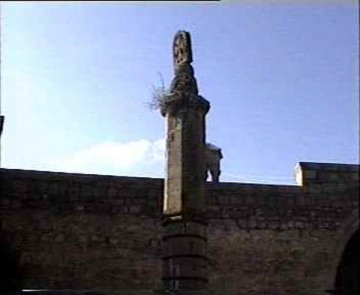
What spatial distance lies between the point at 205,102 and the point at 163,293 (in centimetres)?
235

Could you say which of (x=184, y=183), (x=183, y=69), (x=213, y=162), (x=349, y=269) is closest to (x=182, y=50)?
(x=183, y=69)

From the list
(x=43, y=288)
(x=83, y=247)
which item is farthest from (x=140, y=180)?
(x=43, y=288)

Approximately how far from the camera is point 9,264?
10617 millimetres

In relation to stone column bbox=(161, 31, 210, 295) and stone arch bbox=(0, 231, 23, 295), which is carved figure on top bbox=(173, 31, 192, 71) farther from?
stone arch bbox=(0, 231, 23, 295)

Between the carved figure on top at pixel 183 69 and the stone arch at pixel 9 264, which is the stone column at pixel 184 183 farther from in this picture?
the stone arch at pixel 9 264

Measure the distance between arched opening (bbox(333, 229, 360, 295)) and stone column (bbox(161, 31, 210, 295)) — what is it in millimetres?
4470

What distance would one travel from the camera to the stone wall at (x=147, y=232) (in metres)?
10.8

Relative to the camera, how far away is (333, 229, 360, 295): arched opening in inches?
466

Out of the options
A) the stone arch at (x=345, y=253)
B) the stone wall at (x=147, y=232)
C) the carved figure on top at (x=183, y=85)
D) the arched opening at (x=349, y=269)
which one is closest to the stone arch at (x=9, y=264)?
the stone wall at (x=147, y=232)

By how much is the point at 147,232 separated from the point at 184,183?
320 cm

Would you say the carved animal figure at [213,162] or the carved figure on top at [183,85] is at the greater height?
the carved animal figure at [213,162]

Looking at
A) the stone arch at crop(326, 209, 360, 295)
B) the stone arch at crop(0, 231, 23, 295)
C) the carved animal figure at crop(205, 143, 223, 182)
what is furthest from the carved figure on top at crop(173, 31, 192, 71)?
the carved animal figure at crop(205, 143, 223, 182)

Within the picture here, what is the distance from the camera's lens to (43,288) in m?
10.6

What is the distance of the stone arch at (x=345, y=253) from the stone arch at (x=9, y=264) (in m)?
5.00
